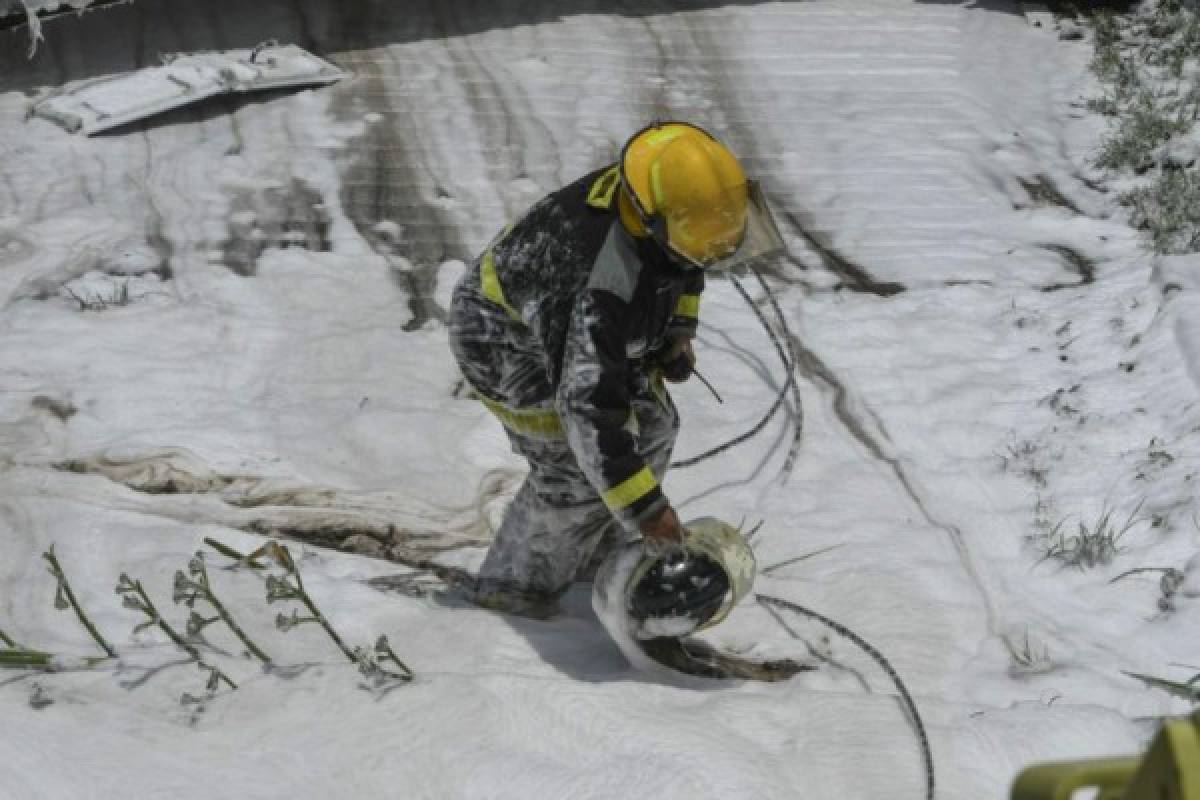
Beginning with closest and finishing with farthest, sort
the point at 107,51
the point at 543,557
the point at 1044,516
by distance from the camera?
the point at 543,557
the point at 1044,516
the point at 107,51

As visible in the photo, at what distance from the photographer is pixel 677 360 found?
3.97 metres

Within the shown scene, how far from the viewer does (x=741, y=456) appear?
4.87 metres

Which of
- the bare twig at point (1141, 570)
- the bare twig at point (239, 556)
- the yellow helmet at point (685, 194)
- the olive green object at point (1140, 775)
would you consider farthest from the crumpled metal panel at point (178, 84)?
the olive green object at point (1140, 775)

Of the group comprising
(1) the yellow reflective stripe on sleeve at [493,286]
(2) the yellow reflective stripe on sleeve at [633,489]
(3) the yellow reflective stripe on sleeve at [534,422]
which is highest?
(1) the yellow reflective stripe on sleeve at [493,286]

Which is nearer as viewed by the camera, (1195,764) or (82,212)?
(1195,764)

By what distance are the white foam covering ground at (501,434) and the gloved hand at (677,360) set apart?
702 mm

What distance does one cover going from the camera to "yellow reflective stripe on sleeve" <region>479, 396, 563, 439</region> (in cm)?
373

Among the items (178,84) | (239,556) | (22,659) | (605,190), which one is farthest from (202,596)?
(178,84)

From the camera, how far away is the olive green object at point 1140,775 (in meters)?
1.49

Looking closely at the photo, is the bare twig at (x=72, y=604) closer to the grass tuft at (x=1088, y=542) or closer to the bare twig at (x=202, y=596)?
the bare twig at (x=202, y=596)

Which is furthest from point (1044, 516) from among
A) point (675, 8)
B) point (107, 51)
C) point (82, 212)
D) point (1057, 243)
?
point (107, 51)

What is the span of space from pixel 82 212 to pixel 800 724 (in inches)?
164

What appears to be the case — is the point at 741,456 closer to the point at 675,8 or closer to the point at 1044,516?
the point at 1044,516

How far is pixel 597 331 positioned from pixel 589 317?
0.04m
